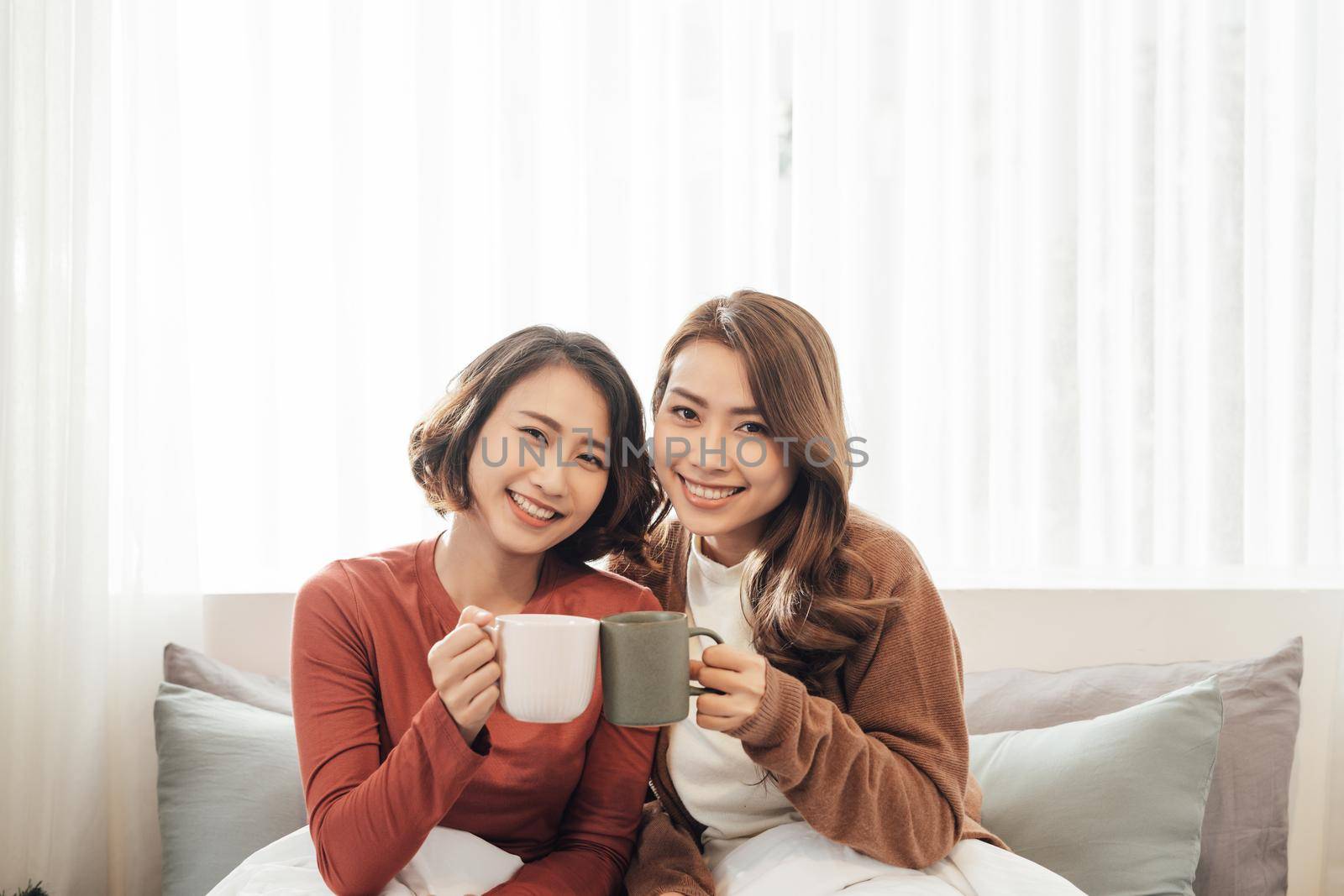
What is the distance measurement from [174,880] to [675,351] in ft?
3.96

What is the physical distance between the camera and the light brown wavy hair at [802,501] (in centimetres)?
133

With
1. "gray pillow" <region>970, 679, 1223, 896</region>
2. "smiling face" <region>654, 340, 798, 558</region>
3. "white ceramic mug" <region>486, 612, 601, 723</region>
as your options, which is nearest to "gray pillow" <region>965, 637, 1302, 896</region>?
"gray pillow" <region>970, 679, 1223, 896</region>

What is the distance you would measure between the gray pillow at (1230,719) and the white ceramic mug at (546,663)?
3.38 feet

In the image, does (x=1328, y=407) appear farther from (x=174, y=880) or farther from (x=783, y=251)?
(x=174, y=880)

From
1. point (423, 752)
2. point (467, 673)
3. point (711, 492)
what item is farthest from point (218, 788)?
point (711, 492)

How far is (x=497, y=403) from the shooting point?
1.39 metres

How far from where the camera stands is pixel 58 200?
6.53 feet

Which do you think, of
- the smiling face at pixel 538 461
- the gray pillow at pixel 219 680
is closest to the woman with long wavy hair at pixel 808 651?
the smiling face at pixel 538 461

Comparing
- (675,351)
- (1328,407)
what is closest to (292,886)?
(675,351)

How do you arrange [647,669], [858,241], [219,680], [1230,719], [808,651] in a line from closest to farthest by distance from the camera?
[647,669] → [808,651] → [1230,719] → [219,680] → [858,241]

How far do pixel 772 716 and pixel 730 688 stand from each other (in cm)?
6

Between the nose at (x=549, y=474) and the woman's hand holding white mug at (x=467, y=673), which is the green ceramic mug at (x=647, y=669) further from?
the nose at (x=549, y=474)

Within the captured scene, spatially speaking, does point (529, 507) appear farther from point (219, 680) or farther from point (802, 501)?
point (219, 680)

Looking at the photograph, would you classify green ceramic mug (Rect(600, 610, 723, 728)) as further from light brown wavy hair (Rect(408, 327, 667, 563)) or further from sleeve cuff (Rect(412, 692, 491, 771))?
light brown wavy hair (Rect(408, 327, 667, 563))
